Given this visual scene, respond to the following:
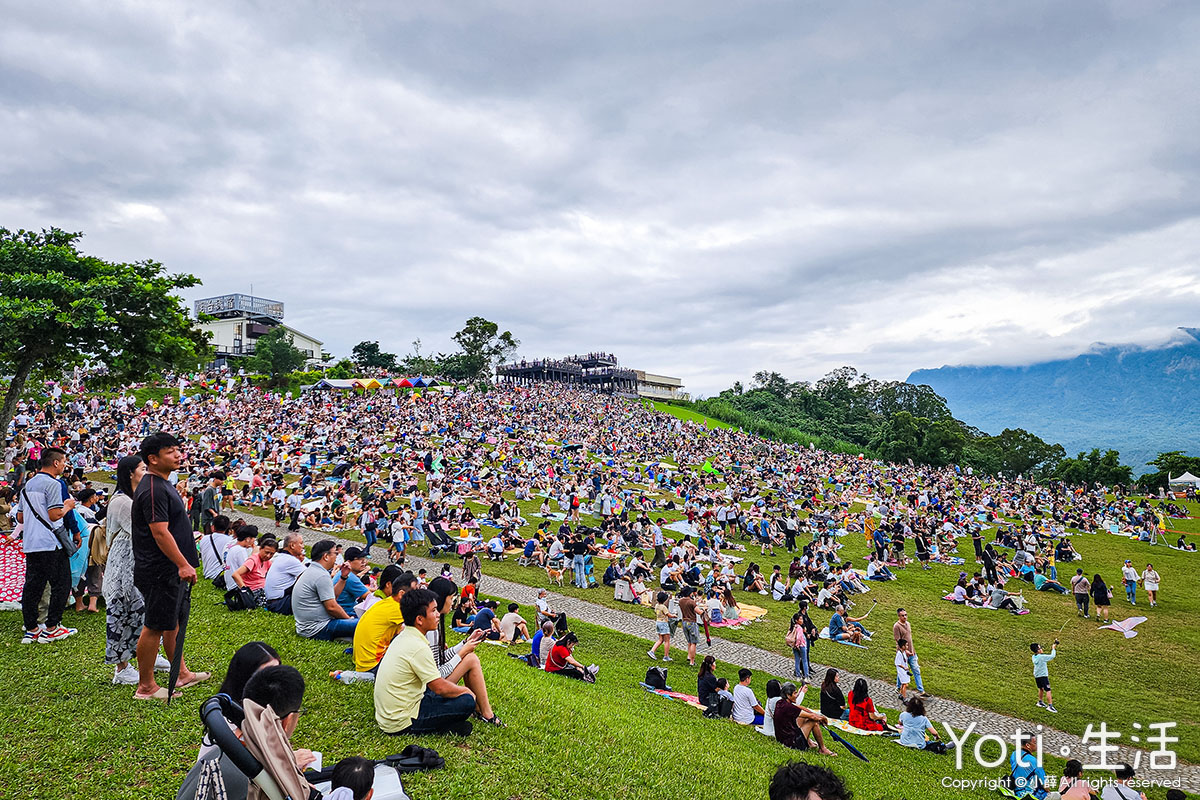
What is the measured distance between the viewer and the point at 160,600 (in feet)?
14.6

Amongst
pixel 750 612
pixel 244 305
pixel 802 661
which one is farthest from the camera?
pixel 244 305

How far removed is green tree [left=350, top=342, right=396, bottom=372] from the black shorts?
74.6 m

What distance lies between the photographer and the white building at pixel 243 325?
72.5 metres

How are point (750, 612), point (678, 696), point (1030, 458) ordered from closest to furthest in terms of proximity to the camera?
1. point (678, 696)
2. point (750, 612)
3. point (1030, 458)

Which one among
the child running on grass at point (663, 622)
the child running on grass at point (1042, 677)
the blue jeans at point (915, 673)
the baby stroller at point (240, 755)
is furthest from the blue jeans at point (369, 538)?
the child running on grass at point (1042, 677)

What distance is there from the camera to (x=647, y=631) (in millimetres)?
12570

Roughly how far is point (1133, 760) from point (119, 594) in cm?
1308

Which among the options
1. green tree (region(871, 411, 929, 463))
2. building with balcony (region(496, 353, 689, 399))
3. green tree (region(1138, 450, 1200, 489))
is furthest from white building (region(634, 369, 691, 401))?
green tree (region(1138, 450, 1200, 489))

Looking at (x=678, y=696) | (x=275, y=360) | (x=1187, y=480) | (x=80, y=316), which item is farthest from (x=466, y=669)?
(x=275, y=360)

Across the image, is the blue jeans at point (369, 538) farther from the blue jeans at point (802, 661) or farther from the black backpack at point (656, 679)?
the blue jeans at point (802, 661)

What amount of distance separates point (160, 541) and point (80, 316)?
581 inches

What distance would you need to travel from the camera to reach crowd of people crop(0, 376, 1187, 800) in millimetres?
4902

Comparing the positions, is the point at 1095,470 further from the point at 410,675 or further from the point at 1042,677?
the point at 410,675

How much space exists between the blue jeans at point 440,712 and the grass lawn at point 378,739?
114 millimetres
